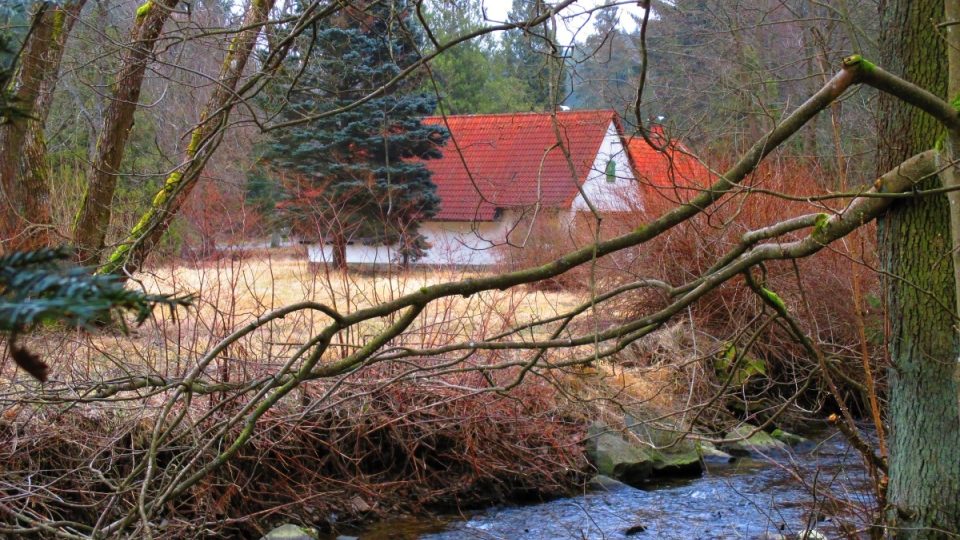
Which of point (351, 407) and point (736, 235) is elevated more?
point (736, 235)

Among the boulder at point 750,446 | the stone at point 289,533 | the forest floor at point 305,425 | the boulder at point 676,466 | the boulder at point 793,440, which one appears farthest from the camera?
the boulder at point 793,440

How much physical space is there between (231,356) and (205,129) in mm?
1872

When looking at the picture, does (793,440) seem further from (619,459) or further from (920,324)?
(920,324)

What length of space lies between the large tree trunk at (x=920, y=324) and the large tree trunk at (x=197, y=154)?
9.87ft

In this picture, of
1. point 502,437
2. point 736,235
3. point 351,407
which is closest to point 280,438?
point 351,407

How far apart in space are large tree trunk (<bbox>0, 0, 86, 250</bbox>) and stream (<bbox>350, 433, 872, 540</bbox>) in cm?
438

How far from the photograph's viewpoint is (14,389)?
21.5 ft

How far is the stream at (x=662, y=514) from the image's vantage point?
7172 mm

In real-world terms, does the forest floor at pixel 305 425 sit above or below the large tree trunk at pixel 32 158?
below

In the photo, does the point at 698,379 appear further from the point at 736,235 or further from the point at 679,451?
the point at 736,235

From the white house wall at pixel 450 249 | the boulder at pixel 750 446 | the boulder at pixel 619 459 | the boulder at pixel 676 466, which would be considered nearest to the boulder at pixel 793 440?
the boulder at pixel 750 446

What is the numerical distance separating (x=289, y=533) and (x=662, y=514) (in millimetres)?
3078

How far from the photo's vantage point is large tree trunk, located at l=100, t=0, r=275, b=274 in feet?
14.8

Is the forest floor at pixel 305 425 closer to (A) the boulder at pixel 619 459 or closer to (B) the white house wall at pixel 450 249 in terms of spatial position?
(A) the boulder at pixel 619 459
